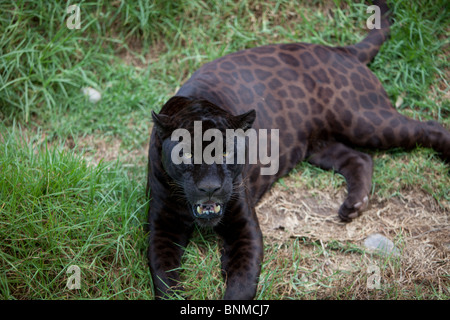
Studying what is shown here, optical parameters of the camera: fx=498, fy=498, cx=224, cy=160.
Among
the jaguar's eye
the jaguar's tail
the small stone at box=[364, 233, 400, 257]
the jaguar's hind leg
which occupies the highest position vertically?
the jaguar's eye

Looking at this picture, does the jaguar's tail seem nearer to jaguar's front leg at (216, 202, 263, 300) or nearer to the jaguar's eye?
jaguar's front leg at (216, 202, 263, 300)

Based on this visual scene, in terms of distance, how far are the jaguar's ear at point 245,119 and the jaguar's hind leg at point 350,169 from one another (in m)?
1.23

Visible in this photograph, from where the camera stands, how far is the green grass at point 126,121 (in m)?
3.31

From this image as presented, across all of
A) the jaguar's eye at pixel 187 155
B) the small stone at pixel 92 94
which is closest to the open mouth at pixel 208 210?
the jaguar's eye at pixel 187 155

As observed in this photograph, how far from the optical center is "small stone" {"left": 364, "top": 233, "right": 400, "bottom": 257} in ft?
11.8

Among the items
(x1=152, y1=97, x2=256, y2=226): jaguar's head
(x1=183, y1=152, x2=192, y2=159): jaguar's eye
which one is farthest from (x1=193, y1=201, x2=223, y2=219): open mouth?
(x1=183, y1=152, x2=192, y2=159): jaguar's eye

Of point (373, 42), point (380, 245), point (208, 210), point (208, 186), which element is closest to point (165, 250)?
point (208, 210)

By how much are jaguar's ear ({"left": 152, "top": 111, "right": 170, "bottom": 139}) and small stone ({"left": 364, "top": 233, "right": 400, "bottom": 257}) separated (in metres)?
1.73

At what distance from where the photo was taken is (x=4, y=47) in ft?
16.0

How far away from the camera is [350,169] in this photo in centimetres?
421

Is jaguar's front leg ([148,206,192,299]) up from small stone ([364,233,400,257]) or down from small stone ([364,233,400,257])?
up

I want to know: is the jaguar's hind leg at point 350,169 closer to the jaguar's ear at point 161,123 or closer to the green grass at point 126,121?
the green grass at point 126,121
